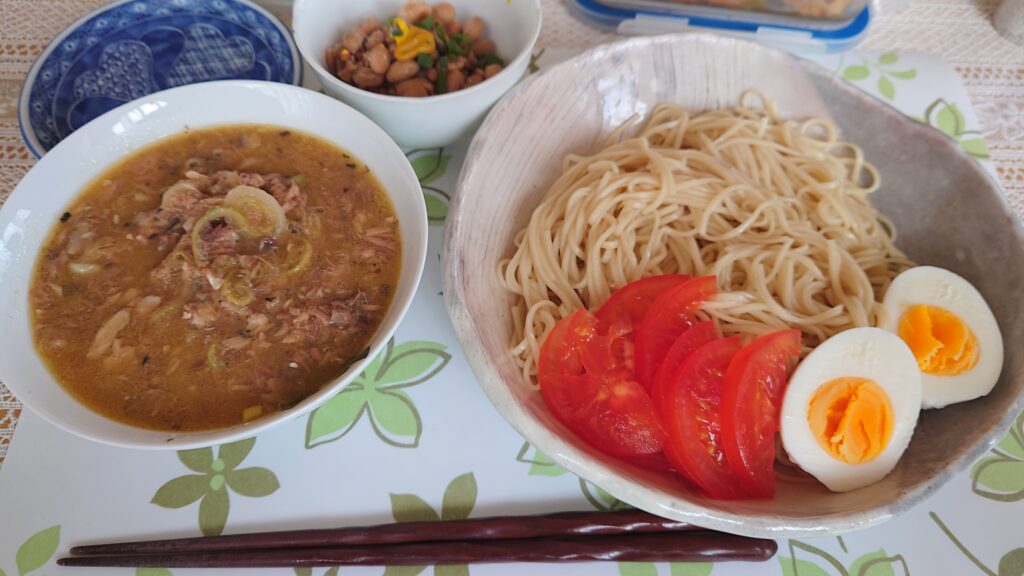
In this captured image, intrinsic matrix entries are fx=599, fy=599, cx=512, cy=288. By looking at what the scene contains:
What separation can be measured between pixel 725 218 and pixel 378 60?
132cm

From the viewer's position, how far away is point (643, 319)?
5.65ft

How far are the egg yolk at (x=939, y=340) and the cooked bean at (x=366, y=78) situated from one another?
1.85m

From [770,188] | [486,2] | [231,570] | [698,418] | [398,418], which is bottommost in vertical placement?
[231,570]

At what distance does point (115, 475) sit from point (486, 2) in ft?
6.53

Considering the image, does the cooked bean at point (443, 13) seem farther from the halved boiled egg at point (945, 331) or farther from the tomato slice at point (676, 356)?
the halved boiled egg at point (945, 331)

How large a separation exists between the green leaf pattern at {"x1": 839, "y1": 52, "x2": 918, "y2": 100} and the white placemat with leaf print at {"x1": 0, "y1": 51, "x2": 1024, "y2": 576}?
1.47 metres

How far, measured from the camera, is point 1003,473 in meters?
1.74

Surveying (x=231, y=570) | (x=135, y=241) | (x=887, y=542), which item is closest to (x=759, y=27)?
(x=887, y=542)

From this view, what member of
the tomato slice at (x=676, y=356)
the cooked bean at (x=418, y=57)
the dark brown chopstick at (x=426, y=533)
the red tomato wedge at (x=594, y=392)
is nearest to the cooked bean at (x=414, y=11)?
the cooked bean at (x=418, y=57)

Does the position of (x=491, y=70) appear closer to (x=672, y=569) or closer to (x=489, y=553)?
(x=489, y=553)

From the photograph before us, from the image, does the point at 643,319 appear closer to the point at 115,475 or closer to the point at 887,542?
the point at 887,542

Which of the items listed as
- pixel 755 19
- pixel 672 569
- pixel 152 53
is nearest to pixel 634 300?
pixel 672 569

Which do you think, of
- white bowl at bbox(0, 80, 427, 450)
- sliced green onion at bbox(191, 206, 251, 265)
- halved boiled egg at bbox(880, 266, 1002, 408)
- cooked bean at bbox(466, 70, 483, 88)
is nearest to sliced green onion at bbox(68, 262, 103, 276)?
white bowl at bbox(0, 80, 427, 450)

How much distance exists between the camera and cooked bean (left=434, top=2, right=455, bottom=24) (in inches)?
88.9
